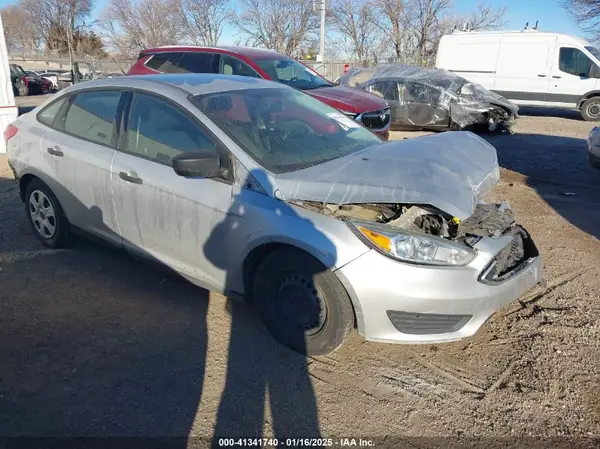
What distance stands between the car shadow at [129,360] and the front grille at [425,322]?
639 mm

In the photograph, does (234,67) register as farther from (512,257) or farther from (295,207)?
(512,257)

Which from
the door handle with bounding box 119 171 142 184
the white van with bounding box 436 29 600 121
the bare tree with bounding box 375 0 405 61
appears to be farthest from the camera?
the bare tree with bounding box 375 0 405 61

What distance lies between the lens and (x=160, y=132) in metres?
3.47

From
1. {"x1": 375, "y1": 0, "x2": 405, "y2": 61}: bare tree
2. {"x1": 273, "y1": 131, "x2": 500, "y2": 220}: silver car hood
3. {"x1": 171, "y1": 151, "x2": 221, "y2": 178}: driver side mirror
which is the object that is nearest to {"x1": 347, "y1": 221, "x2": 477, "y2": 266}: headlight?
{"x1": 273, "y1": 131, "x2": 500, "y2": 220}: silver car hood

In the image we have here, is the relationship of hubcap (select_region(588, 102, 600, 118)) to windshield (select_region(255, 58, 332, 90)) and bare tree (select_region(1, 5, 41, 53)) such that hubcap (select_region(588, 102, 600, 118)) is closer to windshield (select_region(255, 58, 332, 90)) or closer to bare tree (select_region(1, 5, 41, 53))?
windshield (select_region(255, 58, 332, 90))

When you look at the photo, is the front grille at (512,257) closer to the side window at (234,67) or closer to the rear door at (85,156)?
the rear door at (85,156)

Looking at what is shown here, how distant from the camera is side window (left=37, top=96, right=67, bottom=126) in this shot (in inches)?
169

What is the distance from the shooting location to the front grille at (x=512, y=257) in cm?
283

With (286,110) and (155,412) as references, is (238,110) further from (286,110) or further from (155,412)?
(155,412)

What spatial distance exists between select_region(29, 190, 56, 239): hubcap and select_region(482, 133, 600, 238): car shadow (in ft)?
17.8

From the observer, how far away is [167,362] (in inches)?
118

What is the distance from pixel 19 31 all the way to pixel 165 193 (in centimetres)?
6941

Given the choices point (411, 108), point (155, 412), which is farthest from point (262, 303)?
point (411, 108)

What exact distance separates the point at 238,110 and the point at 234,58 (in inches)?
207
